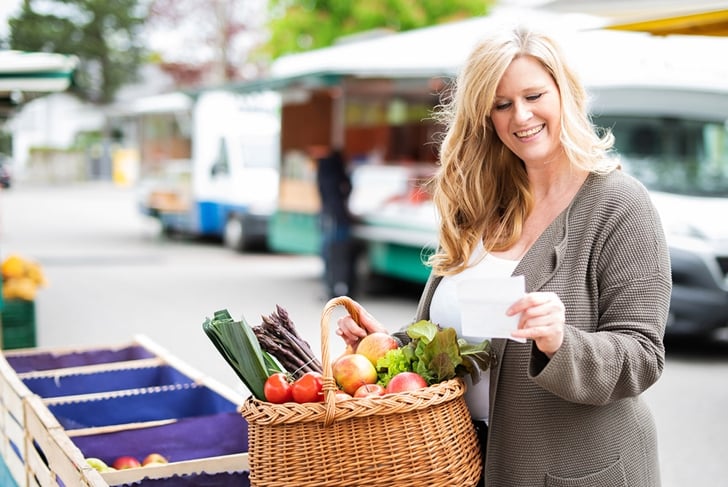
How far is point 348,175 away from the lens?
11375 mm

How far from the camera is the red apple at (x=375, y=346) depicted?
243 cm

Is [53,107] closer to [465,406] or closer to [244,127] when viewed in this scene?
[244,127]

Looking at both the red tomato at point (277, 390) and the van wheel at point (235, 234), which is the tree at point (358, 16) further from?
the red tomato at point (277, 390)

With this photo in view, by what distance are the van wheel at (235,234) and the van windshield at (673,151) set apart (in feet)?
29.3

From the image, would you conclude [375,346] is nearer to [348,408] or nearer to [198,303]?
[348,408]

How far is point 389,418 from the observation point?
2.15 m

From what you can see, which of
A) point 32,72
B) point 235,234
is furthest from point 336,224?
point 235,234

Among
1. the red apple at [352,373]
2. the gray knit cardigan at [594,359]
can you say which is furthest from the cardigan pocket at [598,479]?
the red apple at [352,373]

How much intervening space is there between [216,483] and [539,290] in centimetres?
164

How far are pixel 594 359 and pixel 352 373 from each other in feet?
1.96

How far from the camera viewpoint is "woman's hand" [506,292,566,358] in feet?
6.41

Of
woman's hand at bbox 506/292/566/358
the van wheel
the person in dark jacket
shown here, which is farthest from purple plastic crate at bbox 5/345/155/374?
the van wheel

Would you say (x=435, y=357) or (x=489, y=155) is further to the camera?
(x=489, y=155)

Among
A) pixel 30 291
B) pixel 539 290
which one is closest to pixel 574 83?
pixel 539 290
